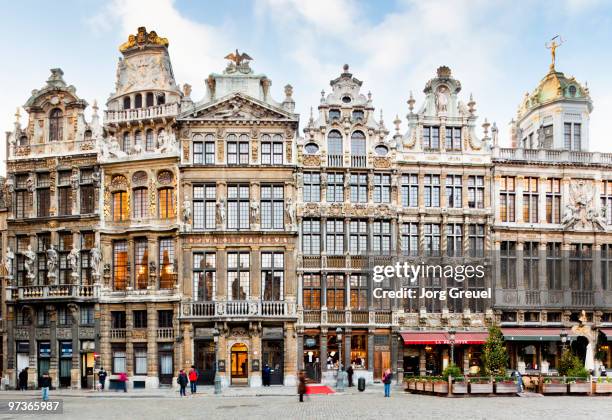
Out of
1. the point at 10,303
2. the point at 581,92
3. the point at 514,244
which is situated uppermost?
the point at 581,92

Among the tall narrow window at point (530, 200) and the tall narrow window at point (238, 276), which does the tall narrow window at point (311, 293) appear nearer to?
the tall narrow window at point (238, 276)

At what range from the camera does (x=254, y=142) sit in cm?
5131

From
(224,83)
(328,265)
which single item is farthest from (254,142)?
(328,265)

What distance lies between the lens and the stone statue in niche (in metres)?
53.4

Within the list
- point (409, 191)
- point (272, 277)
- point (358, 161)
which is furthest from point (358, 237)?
point (272, 277)

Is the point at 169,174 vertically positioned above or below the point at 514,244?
above

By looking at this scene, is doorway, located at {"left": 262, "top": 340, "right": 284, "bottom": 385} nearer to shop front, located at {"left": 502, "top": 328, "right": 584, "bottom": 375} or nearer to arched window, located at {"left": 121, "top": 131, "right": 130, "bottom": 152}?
shop front, located at {"left": 502, "top": 328, "right": 584, "bottom": 375}

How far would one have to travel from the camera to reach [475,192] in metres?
53.2

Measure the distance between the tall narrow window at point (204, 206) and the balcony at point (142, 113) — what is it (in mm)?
5157

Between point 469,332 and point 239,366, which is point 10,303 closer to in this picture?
point 239,366

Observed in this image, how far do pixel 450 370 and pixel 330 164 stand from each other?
1688 cm

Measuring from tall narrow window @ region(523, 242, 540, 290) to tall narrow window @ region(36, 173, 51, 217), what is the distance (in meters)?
31.8

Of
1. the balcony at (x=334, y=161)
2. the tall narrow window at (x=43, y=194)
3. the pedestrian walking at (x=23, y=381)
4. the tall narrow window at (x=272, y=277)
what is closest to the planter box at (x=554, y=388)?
the tall narrow window at (x=272, y=277)

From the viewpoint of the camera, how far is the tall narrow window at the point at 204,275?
50562 mm
